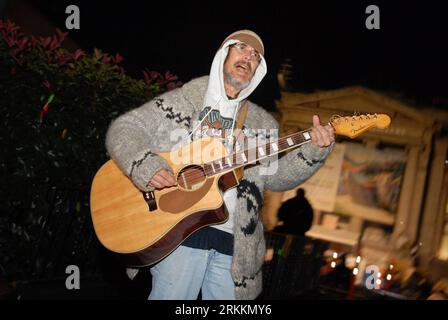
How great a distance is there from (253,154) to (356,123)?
713 mm

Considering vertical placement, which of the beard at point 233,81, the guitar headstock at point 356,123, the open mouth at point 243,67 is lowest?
the guitar headstock at point 356,123

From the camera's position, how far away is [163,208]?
236 cm

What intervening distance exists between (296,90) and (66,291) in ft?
39.5

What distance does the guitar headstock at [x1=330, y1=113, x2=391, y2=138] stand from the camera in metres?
2.58

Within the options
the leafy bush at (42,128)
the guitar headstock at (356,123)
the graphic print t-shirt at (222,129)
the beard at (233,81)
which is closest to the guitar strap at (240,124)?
the graphic print t-shirt at (222,129)

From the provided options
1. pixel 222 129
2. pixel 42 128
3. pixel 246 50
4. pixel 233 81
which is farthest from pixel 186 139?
pixel 42 128

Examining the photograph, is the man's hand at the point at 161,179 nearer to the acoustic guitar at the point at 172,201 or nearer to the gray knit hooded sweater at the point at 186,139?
the gray knit hooded sweater at the point at 186,139

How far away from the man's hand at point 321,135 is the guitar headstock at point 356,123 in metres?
0.10

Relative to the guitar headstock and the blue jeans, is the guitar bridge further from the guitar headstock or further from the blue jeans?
the guitar headstock

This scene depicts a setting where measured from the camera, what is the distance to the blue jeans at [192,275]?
7.36ft

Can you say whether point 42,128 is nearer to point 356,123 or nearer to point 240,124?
point 240,124

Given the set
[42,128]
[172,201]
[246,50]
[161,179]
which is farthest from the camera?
[42,128]

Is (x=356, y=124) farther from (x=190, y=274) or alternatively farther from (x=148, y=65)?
(x=148, y=65)

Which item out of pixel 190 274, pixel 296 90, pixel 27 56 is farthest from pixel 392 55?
pixel 190 274
